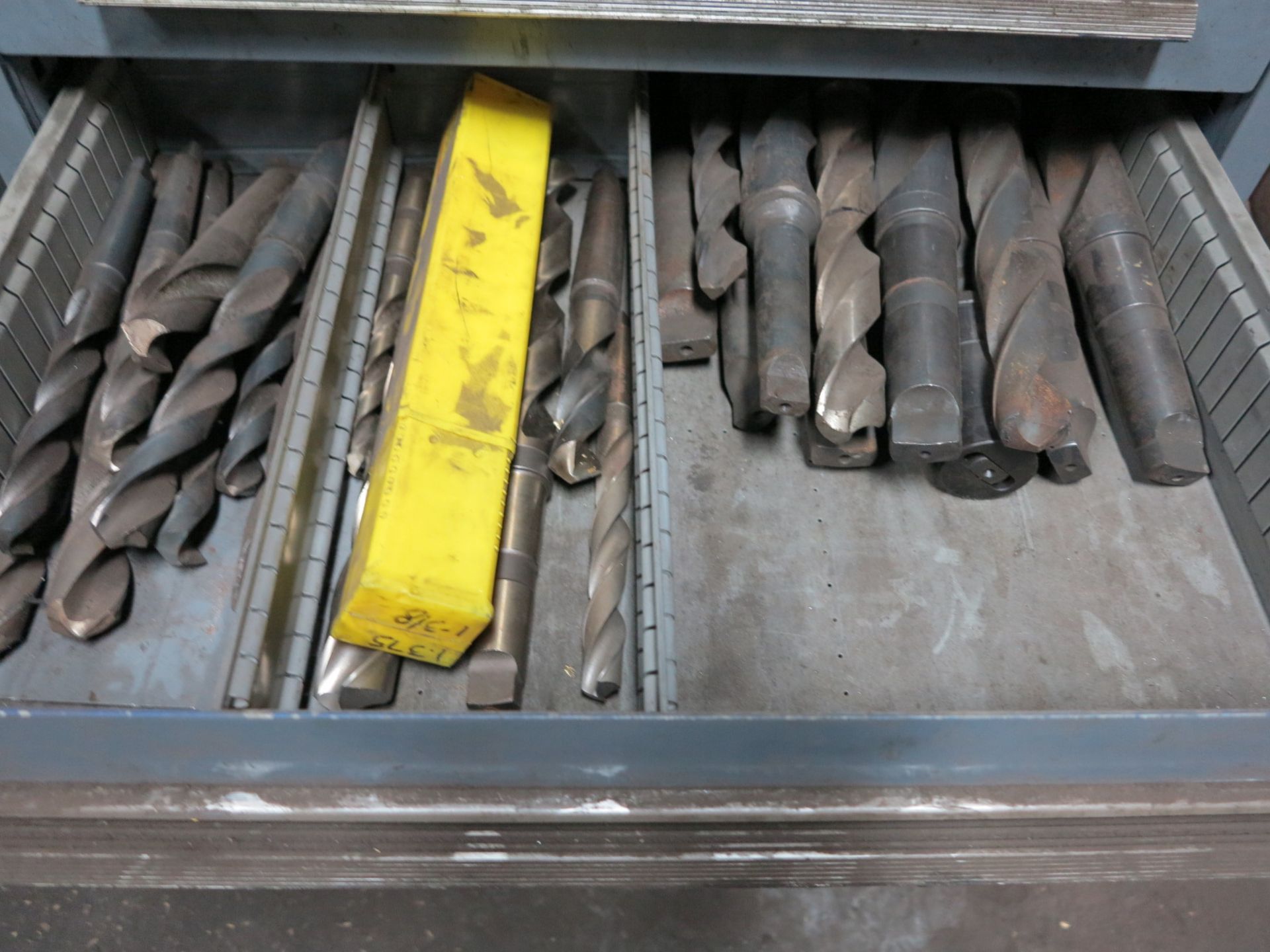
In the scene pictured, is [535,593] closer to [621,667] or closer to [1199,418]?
[621,667]

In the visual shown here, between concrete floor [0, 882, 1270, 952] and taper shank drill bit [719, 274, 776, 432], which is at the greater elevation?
taper shank drill bit [719, 274, 776, 432]

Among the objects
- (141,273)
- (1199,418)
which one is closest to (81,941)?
(141,273)

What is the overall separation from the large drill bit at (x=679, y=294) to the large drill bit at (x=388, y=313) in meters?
0.34

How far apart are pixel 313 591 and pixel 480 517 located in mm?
192

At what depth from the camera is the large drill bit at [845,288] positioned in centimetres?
112

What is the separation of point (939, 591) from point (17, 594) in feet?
3.53

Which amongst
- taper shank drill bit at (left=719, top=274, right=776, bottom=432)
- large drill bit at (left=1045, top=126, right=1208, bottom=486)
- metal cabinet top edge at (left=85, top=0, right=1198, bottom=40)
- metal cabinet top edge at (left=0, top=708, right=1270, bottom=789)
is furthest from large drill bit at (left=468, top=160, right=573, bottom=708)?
large drill bit at (left=1045, top=126, right=1208, bottom=486)

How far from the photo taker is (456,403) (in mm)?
1086

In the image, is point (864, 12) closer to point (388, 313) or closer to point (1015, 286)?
point (1015, 286)

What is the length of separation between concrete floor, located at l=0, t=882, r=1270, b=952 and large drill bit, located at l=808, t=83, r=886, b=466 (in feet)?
1.74

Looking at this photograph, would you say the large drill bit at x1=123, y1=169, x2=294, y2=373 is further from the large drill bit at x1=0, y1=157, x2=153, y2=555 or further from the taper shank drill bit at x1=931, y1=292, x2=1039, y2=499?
the taper shank drill bit at x1=931, y1=292, x2=1039, y2=499

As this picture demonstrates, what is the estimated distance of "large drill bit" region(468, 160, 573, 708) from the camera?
1.03m

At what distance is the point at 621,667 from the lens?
104cm

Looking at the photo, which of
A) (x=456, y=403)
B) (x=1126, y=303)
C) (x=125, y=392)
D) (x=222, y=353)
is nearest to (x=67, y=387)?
(x=125, y=392)
